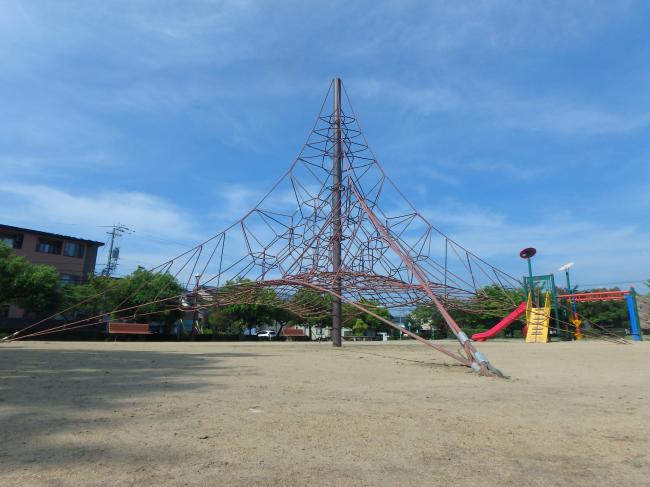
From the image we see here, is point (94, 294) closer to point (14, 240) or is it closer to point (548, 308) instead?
point (14, 240)

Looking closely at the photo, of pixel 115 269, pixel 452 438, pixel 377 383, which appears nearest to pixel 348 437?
pixel 452 438

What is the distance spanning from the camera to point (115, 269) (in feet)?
175

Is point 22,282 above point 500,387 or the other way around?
above

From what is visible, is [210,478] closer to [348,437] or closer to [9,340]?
[348,437]

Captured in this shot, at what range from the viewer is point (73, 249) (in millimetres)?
45375

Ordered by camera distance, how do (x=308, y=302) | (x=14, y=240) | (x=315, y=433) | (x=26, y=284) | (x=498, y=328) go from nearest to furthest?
(x=315, y=433), (x=308, y=302), (x=26, y=284), (x=498, y=328), (x=14, y=240)

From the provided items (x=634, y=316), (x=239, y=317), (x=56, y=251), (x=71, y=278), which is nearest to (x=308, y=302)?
(x=239, y=317)

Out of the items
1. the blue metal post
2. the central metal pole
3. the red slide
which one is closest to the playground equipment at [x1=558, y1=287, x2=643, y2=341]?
the blue metal post

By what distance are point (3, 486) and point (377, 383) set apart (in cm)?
593

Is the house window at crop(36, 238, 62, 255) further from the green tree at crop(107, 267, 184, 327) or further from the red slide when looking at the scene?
the red slide

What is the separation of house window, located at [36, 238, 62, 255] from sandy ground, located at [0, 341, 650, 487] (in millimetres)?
40609

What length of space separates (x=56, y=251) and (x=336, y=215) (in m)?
33.9

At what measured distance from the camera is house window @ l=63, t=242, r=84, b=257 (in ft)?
147

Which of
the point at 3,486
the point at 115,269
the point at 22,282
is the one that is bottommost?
the point at 3,486
